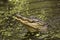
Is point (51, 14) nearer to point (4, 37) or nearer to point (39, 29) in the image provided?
point (39, 29)

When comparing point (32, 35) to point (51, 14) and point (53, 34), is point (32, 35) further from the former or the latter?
point (51, 14)

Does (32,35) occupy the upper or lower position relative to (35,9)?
lower

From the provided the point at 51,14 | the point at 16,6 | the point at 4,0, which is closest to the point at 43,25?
the point at 51,14

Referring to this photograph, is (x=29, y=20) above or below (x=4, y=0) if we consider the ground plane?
below

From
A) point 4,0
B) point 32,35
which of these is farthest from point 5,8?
point 32,35

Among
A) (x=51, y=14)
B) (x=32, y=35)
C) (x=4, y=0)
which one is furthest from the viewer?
(x=4, y=0)

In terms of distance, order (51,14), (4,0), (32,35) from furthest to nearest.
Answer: (4,0) → (51,14) → (32,35)

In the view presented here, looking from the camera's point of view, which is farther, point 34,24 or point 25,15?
point 25,15

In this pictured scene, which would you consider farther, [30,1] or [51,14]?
[30,1]

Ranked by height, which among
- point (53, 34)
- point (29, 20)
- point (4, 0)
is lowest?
point (53, 34)
